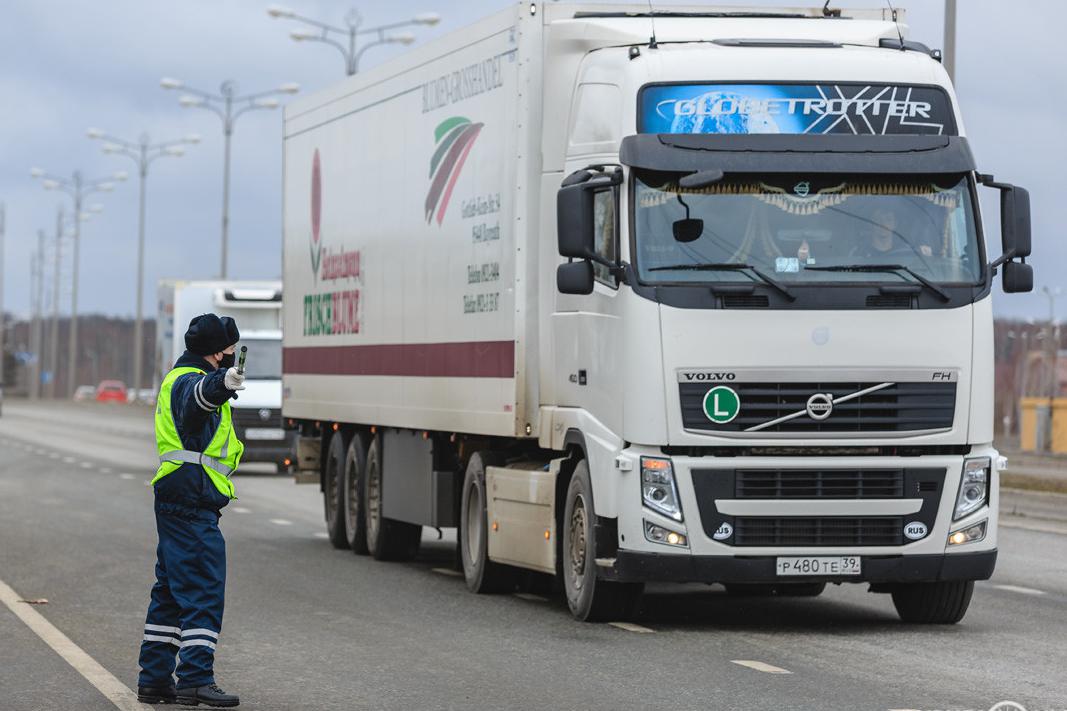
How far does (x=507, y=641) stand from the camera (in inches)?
506

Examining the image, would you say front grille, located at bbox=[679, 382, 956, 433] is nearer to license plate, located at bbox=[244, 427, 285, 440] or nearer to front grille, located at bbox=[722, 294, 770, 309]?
front grille, located at bbox=[722, 294, 770, 309]

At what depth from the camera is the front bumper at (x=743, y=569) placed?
13.0 meters

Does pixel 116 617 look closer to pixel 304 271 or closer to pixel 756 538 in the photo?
pixel 756 538

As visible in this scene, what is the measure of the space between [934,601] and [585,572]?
2.15 meters

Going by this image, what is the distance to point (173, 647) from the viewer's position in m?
10.1

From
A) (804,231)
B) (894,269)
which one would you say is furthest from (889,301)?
(804,231)

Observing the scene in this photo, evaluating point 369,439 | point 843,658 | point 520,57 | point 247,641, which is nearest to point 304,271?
point 369,439

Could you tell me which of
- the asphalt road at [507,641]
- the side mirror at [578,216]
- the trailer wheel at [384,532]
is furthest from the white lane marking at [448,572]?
the side mirror at [578,216]

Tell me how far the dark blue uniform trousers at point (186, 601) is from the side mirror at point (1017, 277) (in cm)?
544

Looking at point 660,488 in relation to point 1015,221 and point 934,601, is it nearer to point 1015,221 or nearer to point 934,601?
point 934,601

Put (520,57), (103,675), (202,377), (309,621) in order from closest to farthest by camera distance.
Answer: (202,377), (103,675), (309,621), (520,57)

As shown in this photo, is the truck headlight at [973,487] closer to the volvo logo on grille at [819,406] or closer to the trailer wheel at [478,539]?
the volvo logo on grille at [819,406]

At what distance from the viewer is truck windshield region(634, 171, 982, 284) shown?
42.9 feet

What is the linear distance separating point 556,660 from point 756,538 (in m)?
1.74
